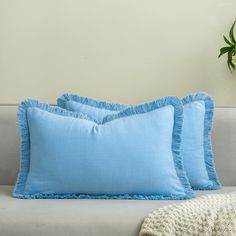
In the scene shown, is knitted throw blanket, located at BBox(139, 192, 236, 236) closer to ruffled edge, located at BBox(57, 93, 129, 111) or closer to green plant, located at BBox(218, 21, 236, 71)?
ruffled edge, located at BBox(57, 93, 129, 111)

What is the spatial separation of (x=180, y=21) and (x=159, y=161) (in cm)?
101

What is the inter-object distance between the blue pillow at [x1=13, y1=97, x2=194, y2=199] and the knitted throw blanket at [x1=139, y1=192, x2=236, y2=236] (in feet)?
0.79

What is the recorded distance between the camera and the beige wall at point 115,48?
2.56m

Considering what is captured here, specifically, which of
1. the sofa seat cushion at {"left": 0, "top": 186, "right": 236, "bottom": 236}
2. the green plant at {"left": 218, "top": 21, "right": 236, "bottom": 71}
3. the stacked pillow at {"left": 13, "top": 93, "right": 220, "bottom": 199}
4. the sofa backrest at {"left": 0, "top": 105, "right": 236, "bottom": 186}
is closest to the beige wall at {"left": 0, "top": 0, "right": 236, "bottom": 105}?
the green plant at {"left": 218, "top": 21, "right": 236, "bottom": 71}

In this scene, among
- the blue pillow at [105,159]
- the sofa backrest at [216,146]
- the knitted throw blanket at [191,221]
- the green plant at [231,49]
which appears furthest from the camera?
the green plant at [231,49]

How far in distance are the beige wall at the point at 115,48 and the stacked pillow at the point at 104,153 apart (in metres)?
0.70

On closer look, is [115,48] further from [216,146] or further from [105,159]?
[105,159]

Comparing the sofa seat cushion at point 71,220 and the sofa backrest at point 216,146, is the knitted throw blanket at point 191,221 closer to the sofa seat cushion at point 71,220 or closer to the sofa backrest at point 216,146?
the sofa seat cushion at point 71,220

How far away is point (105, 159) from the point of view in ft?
5.80

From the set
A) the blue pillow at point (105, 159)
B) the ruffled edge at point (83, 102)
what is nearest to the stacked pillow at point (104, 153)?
the blue pillow at point (105, 159)

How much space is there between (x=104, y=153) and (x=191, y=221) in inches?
16.8

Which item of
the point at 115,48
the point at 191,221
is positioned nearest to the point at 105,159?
the point at 191,221

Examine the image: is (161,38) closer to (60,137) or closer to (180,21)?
(180,21)

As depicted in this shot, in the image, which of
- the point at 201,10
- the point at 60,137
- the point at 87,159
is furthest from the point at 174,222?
the point at 201,10
